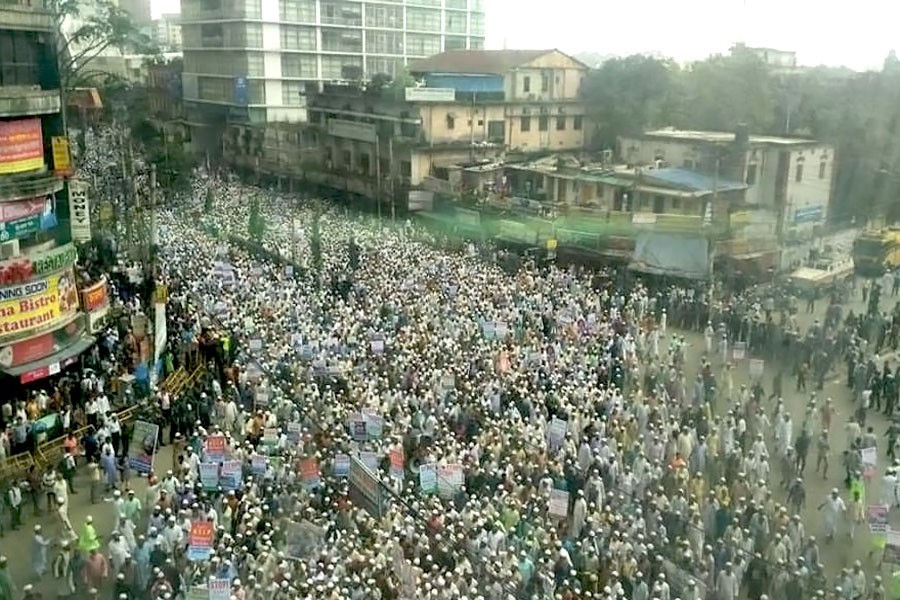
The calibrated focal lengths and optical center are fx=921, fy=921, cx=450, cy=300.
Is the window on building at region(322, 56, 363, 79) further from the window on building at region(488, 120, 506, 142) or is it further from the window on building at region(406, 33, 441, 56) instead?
the window on building at region(488, 120, 506, 142)

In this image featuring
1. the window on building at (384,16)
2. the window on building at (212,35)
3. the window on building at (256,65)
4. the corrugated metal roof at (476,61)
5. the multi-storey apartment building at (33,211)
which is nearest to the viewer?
the multi-storey apartment building at (33,211)

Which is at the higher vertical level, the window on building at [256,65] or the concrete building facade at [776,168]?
the window on building at [256,65]

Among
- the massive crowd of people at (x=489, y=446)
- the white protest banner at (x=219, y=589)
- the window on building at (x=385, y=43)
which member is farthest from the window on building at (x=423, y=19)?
the white protest banner at (x=219, y=589)

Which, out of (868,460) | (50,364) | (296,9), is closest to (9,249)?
(50,364)

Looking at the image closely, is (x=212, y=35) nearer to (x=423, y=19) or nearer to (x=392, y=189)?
(x=423, y=19)

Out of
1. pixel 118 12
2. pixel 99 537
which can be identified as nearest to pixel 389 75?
pixel 118 12

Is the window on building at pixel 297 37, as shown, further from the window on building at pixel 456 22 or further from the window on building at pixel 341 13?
the window on building at pixel 456 22
